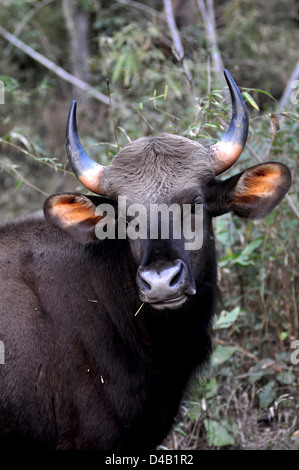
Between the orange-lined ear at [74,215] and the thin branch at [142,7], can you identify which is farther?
the thin branch at [142,7]

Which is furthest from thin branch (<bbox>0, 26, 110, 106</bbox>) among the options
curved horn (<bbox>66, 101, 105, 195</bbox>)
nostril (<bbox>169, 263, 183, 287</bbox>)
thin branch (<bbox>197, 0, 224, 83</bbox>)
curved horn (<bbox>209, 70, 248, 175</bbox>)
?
nostril (<bbox>169, 263, 183, 287</bbox>)

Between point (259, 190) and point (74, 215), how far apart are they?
58.3 inches

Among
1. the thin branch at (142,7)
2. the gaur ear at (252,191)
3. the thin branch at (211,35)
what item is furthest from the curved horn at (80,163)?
the thin branch at (142,7)

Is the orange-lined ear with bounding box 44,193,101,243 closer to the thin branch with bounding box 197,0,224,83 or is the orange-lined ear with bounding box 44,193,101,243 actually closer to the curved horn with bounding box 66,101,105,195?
the curved horn with bounding box 66,101,105,195

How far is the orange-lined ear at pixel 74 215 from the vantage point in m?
5.05

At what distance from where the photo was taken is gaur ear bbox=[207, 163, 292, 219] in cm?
499

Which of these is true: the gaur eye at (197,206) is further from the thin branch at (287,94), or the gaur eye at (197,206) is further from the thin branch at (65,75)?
the thin branch at (65,75)

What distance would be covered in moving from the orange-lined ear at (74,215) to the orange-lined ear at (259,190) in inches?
44.1

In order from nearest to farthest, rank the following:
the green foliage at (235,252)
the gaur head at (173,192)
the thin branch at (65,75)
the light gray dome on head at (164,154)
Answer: the gaur head at (173,192)
the light gray dome on head at (164,154)
the green foliage at (235,252)
the thin branch at (65,75)

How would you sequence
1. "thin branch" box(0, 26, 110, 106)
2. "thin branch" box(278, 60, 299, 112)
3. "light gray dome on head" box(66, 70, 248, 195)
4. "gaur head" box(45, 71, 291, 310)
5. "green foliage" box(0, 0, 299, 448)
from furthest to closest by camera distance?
"thin branch" box(0, 26, 110, 106), "thin branch" box(278, 60, 299, 112), "green foliage" box(0, 0, 299, 448), "light gray dome on head" box(66, 70, 248, 195), "gaur head" box(45, 71, 291, 310)

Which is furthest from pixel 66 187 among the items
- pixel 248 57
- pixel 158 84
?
pixel 248 57

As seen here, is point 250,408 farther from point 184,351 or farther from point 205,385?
point 184,351

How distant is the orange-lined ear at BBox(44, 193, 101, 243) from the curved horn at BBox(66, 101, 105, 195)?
0.13 metres

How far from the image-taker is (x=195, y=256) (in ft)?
15.8
